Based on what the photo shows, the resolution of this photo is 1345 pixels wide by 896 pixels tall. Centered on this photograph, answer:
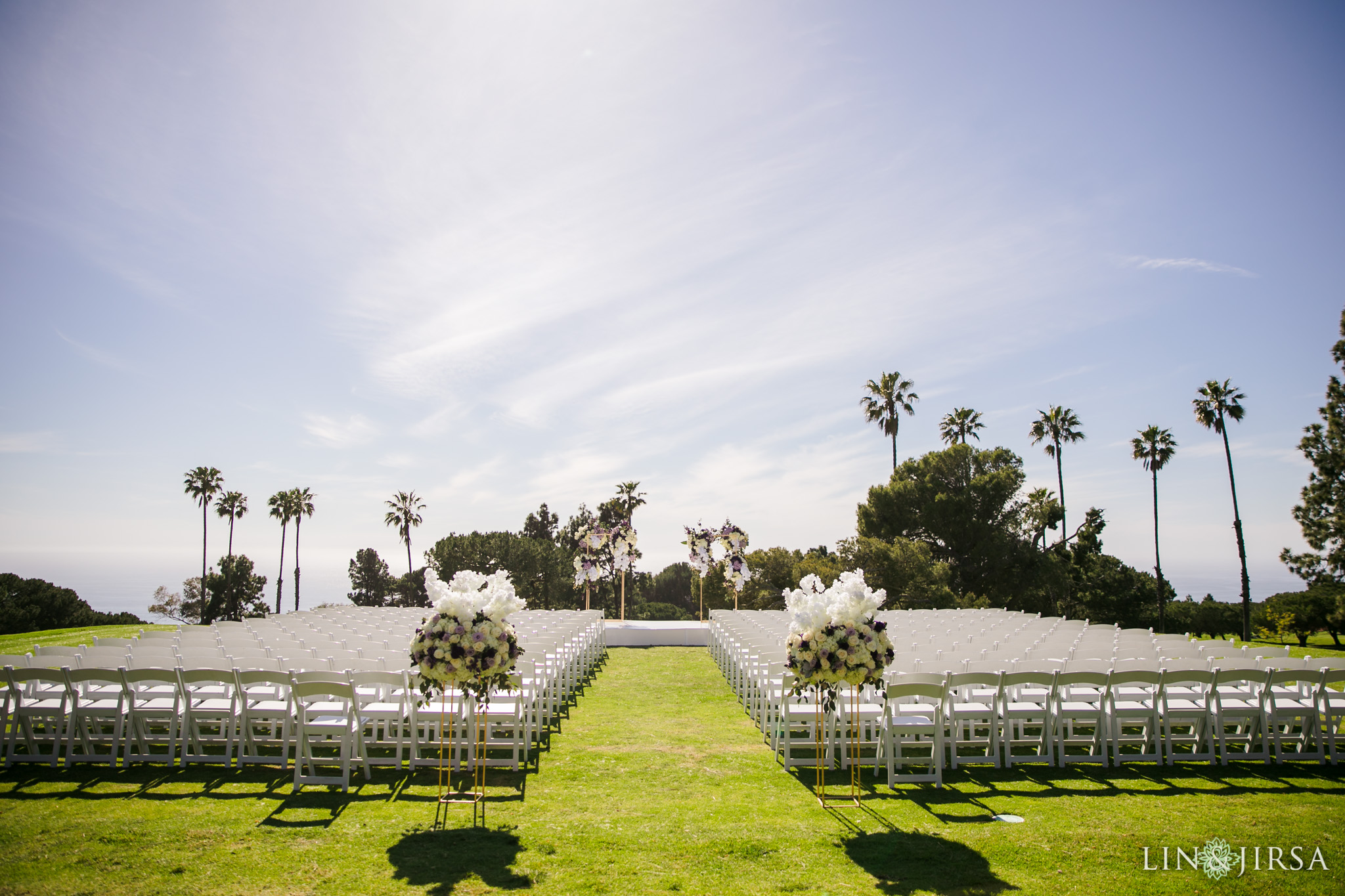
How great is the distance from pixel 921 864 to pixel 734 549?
18.8m

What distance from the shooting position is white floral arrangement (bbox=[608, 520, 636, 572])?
24.4 metres

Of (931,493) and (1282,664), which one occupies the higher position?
(931,493)

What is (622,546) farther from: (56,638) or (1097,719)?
(1097,719)

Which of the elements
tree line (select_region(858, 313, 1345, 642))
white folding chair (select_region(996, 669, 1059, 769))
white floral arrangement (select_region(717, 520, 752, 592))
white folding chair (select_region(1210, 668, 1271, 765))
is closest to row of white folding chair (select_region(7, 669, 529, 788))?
white folding chair (select_region(996, 669, 1059, 769))

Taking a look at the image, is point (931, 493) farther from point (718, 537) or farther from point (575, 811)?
point (575, 811)

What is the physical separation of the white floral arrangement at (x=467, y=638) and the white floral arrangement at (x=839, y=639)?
8.26 feet

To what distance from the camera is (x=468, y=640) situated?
591cm

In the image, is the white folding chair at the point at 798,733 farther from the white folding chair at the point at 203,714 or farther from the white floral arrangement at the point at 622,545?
the white floral arrangement at the point at 622,545

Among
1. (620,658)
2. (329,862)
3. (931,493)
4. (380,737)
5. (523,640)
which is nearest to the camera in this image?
(329,862)

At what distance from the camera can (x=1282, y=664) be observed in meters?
8.33

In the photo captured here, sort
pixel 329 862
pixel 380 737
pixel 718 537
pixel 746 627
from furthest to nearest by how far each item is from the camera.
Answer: pixel 718 537
pixel 746 627
pixel 380 737
pixel 329 862

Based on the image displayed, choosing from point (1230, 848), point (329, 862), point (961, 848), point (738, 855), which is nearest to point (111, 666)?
point (329, 862)

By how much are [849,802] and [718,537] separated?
57.4ft

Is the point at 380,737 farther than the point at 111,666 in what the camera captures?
Yes
